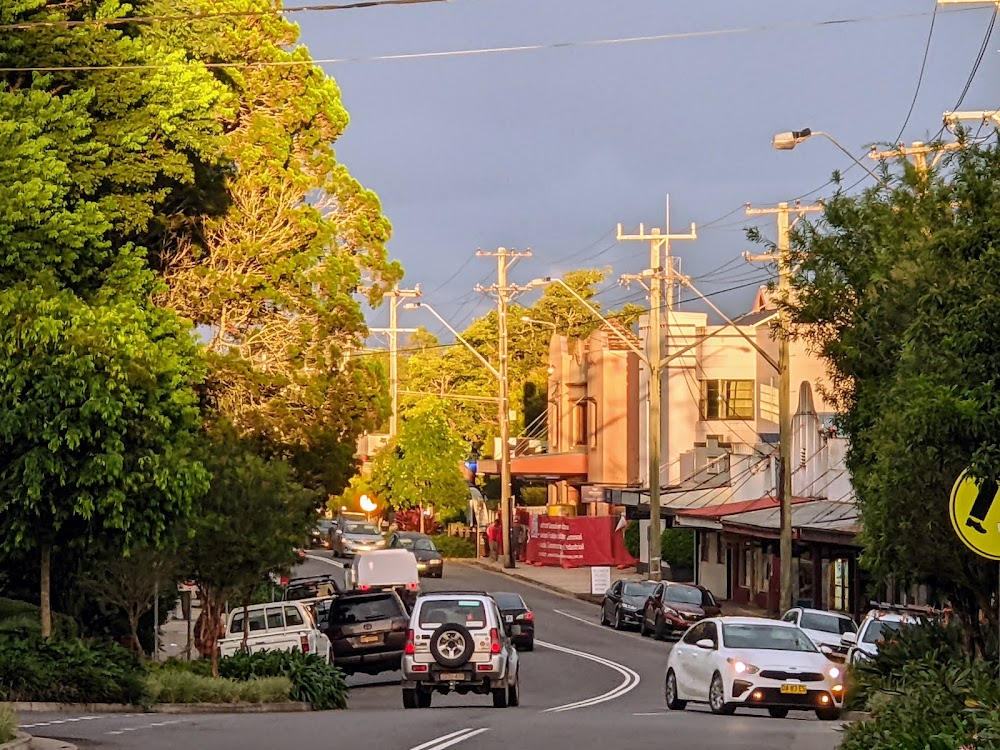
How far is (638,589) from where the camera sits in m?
49.3

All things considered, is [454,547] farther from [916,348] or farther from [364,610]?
[916,348]

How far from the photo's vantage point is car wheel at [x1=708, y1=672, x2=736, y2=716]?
23516mm

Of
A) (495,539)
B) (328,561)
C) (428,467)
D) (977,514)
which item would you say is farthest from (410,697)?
(428,467)

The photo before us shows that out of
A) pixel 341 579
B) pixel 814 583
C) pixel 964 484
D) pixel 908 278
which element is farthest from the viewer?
pixel 341 579

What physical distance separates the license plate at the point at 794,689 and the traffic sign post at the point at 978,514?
10.8m

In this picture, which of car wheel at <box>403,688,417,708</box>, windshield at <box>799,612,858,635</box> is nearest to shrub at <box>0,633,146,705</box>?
car wheel at <box>403,688,417,708</box>

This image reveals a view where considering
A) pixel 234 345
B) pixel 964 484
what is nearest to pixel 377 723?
pixel 964 484

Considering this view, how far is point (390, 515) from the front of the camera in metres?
104

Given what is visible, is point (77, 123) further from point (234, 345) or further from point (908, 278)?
point (908, 278)

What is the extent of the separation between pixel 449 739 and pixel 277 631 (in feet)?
49.9

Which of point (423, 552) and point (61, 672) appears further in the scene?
point (423, 552)

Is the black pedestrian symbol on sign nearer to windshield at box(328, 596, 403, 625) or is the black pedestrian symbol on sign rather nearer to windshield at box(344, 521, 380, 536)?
windshield at box(328, 596, 403, 625)

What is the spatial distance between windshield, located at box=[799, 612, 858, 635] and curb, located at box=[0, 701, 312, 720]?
11.8 meters

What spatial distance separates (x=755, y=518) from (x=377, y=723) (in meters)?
30.2
